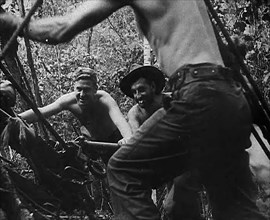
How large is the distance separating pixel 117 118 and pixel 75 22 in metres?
3.31

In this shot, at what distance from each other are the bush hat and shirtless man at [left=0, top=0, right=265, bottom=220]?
2485 mm

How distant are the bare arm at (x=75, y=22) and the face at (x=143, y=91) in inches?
104

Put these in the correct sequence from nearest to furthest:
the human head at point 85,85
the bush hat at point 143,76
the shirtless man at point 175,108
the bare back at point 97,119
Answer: the shirtless man at point 175,108 < the bush hat at point 143,76 < the human head at point 85,85 < the bare back at point 97,119

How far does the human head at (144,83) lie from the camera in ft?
18.1

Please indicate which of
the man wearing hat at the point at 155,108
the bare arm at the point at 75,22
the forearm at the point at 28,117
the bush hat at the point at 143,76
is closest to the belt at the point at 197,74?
the bare arm at the point at 75,22

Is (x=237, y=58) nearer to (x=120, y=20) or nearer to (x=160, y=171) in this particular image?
(x=160, y=171)

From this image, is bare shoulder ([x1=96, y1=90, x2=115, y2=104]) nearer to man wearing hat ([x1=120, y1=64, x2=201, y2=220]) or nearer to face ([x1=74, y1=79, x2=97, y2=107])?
face ([x1=74, y1=79, x2=97, y2=107])

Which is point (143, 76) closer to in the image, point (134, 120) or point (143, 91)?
point (143, 91)

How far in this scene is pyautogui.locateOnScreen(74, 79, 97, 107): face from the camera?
6371mm

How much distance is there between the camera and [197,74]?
9.34 feet

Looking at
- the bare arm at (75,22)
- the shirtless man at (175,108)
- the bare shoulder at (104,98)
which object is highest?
the bare arm at (75,22)

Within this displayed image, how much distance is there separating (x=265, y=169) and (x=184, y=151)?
2.52m

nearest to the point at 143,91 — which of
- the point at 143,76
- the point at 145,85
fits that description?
the point at 145,85

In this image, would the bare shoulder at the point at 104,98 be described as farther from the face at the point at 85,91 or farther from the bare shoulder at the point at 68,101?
the bare shoulder at the point at 68,101
